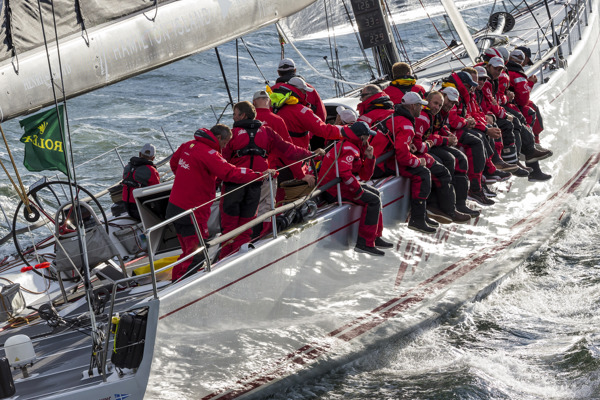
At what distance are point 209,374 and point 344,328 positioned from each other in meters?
1.39

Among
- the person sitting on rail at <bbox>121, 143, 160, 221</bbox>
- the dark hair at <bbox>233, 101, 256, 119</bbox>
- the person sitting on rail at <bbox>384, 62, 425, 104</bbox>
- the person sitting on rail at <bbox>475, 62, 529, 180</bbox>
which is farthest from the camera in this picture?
the person sitting on rail at <bbox>475, 62, 529, 180</bbox>

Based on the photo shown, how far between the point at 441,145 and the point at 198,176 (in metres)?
2.46

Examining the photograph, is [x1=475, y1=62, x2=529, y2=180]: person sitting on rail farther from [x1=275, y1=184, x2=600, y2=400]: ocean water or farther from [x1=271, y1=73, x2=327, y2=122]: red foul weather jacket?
[x1=271, y1=73, x2=327, y2=122]: red foul weather jacket

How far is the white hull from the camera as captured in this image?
15.4 feet

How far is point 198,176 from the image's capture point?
205 inches

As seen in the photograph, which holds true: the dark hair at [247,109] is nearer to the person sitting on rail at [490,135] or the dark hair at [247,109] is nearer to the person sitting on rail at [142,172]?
the person sitting on rail at [142,172]

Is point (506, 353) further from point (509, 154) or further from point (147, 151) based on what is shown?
point (147, 151)

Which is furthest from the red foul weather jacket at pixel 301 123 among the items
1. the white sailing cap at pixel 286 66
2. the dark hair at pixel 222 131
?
the dark hair at pixel 222 131

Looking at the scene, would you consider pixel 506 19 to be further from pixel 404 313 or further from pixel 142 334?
pixel 142 334

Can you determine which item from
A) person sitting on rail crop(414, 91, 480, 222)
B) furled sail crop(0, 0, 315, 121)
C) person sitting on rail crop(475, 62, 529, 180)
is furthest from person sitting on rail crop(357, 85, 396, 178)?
person sitting on rail crop(475, 62, 529, 180)

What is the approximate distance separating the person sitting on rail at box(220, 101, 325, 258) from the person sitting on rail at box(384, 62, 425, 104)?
1478 mm

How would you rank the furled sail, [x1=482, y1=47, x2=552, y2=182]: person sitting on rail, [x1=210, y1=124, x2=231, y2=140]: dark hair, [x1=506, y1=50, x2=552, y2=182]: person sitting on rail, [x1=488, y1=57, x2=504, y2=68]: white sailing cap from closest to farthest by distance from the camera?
1. the furled sail
2. [x1=210, y1=124, x2=231, y2=140]: dark hair
3. [x1=488, y1=57, x2=504, y2=68]: white sailing cap
4. [x1=482, y1=47, x2=552, y2=182]: person sitting on rail
5. [x1=506, y1=50, x2=552, y2=182]: person sitting on rail

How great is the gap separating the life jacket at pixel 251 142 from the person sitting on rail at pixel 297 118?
48 centimetres

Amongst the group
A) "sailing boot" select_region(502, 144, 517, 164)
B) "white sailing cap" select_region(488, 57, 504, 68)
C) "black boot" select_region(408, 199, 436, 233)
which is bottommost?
"sailing boot" select_region(502, 144, 517, 164)
